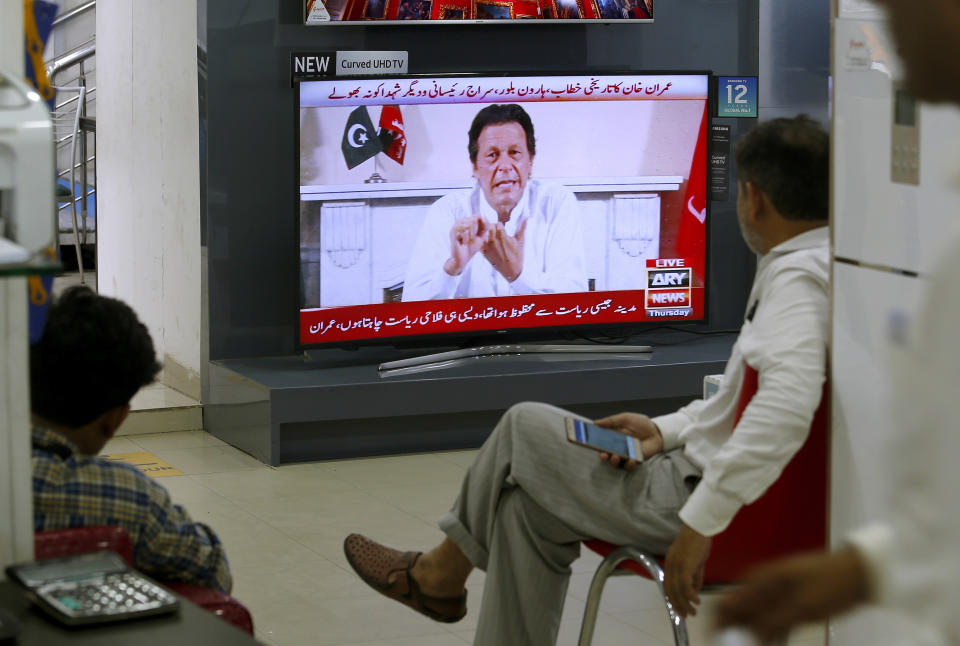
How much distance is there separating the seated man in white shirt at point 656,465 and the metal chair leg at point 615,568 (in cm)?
3

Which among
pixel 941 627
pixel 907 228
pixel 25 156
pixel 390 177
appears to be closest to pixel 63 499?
pixel 25 156

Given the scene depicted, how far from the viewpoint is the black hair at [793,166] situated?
236 centimetres

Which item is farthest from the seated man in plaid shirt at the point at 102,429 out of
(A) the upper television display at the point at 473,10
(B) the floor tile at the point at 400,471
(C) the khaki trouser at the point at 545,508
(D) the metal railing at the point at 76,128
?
(D) the metal railing at the point at 76,128

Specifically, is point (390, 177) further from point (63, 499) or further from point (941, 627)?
point (941, 627)

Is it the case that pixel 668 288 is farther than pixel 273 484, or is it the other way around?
pixel 668 288

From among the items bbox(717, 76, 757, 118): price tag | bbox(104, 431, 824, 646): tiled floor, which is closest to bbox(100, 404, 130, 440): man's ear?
bbox(104, 431, 824, 646): tiled floor

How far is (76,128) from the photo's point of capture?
712cm

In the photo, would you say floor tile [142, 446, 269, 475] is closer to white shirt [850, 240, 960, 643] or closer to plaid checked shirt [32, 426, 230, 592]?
plaid checked shirt [32, 426, 230, 592]

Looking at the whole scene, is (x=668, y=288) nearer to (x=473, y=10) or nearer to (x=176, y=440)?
(x=473, y=10)

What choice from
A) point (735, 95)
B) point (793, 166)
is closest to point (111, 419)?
point (793, 166)

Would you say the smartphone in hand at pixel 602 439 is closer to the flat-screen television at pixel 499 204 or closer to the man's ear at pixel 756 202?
the man's ear at pixel 756 202

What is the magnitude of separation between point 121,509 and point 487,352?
355 centimetres

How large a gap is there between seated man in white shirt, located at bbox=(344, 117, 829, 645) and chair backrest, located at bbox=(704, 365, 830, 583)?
0.08 meters

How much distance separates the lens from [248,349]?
5.25 meters
